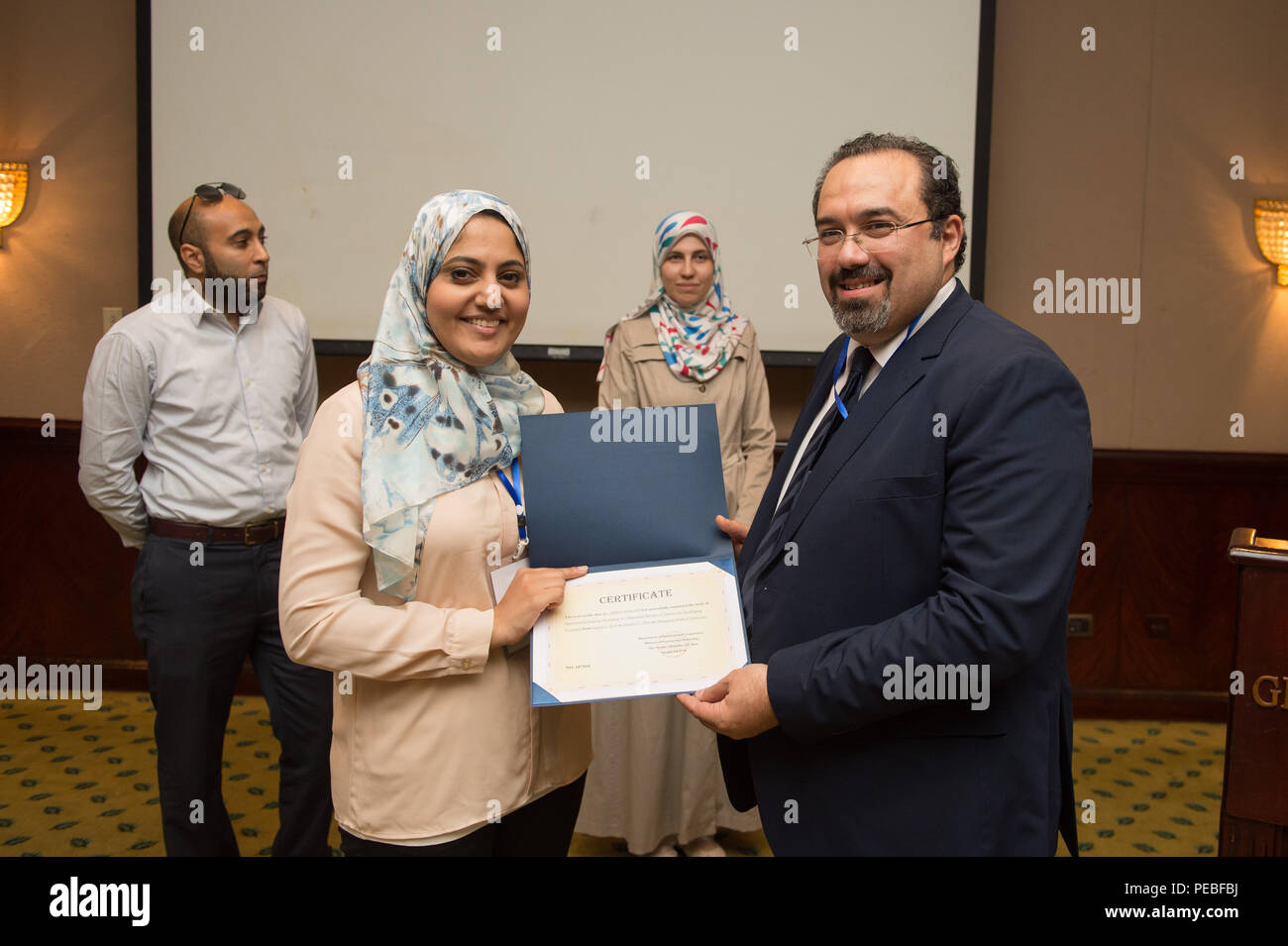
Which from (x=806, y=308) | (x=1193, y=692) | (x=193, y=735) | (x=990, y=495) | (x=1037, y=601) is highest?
(x=806, y=308)

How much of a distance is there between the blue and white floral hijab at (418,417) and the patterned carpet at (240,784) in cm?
185

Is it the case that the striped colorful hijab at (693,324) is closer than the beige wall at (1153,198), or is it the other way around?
the striped colorful hijab at (693,324)

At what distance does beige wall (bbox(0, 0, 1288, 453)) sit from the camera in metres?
3.72

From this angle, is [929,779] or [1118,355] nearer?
[929,779]

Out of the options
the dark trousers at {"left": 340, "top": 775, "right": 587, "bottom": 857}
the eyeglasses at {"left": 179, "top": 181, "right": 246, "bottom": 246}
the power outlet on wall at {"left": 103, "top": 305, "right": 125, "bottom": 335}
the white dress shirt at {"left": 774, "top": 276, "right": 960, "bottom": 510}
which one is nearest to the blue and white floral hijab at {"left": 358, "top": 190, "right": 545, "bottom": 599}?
the dark trousers at {"left": 340, "top": 775, "right": 587, "bottom": 857}

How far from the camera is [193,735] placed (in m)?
2.29

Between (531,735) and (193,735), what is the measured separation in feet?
4.57

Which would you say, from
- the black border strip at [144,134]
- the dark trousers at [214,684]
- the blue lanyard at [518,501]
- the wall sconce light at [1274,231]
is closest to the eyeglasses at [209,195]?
→ the dark trousers at [214,684]

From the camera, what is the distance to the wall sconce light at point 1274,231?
3.72 metres

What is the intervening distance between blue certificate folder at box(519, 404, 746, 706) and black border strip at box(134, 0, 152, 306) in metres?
3.26

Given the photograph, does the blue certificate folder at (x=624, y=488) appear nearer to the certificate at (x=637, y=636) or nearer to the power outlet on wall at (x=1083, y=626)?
the certificate at (x=637, y=636)

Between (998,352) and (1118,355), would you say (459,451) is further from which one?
(1118,355)

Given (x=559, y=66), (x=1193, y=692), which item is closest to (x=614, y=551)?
(x=559, y=66)

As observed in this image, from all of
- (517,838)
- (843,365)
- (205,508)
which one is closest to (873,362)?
(843,365)
